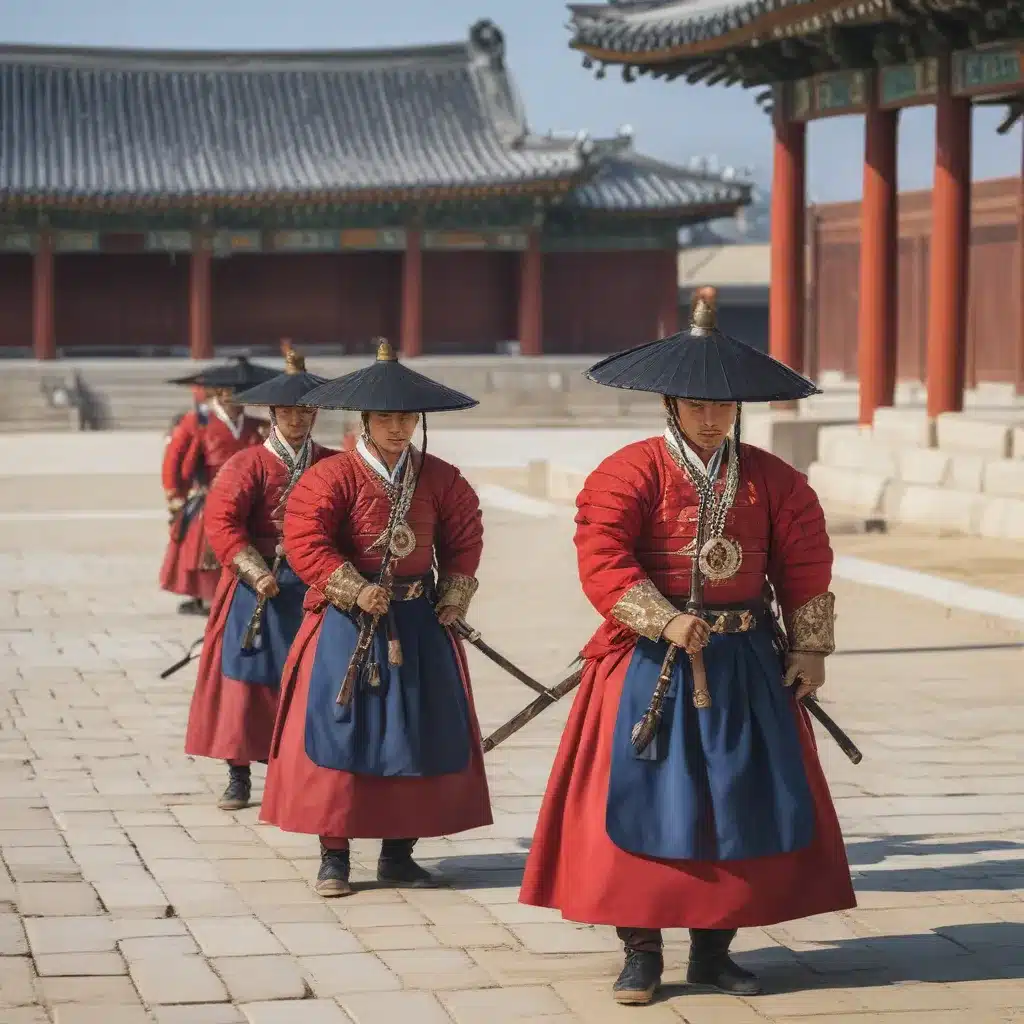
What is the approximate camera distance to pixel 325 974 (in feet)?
17.8

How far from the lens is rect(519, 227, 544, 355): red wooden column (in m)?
37.0

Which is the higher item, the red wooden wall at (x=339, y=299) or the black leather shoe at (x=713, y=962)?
the red wooden wall at (x=339, y=299)

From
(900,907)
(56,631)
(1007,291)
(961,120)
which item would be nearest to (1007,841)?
(900,907)

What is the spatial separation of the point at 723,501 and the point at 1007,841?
2140 mm

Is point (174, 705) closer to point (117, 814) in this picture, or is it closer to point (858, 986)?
point (117, 814)

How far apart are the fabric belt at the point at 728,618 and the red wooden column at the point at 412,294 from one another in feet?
103

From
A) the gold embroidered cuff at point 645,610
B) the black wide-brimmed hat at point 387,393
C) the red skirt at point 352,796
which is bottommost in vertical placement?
the red skirt at point 352,796

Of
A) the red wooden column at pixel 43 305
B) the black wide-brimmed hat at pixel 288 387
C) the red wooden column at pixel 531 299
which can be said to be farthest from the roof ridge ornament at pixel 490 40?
the black wide-brimmed hat at pixel 288 387

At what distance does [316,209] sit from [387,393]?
30865mm

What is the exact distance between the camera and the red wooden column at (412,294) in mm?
36812

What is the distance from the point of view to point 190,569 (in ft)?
41.2

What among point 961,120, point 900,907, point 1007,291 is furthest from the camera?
point 1007,291

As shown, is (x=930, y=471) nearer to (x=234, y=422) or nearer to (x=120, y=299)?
(x=234, y=422)

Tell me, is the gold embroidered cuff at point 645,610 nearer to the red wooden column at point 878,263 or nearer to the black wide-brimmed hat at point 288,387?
the black wide-brimmed hat at point 288,387
